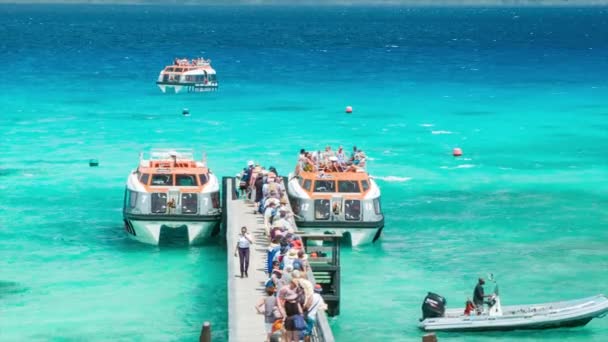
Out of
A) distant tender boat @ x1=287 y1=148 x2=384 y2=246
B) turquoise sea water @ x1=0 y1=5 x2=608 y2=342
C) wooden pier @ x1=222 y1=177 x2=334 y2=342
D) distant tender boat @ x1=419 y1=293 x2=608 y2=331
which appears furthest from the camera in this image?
distant tender boat @ x1=287 y1=148 x2=384 y2=246

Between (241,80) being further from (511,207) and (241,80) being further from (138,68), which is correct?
(511,207)

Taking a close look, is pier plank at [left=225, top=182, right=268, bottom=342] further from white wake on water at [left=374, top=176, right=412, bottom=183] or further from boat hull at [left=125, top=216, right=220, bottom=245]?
white wake on water at [left=374, top=176, right=412, bottom=183]

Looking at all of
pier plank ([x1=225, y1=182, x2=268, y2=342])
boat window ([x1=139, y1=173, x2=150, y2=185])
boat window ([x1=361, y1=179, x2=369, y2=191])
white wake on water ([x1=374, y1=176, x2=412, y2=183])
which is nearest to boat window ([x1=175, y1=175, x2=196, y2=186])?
boat window ([x1=139, y1=173, x2=150, y2=185])

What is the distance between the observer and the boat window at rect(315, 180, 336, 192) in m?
49.2

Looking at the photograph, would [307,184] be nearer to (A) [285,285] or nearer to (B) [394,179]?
(A) [285,285]

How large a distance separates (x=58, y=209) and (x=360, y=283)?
750 inches

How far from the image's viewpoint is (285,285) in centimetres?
3188

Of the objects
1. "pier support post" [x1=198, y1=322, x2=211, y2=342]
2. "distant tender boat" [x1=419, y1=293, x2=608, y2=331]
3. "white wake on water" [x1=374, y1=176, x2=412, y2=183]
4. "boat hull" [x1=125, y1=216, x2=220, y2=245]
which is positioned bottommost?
"pier support post" [x1=198, y1=322, x2=211, y2=342]

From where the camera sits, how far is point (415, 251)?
167 ft

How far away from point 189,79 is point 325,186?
220ft

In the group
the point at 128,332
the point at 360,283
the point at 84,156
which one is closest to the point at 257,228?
the point at 360,283

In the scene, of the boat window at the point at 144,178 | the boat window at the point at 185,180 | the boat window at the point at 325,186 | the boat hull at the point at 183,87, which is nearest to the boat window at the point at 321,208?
the boat window at the point at 325,186

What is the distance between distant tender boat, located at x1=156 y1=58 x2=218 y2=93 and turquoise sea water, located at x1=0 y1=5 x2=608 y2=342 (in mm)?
1973

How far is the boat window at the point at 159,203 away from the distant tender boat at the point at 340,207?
16.4 feet
